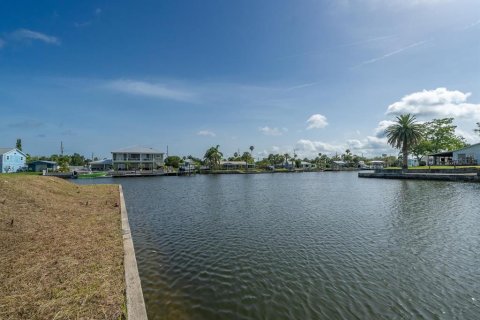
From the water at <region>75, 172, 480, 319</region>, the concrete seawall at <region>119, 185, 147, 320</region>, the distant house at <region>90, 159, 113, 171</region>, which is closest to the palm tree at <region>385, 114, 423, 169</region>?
the water at <region>75, 172, 480, 319</region>

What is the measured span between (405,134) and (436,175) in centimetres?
1908

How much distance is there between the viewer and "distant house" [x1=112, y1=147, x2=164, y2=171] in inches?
3191

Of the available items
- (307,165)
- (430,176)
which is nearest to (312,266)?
(430,176)

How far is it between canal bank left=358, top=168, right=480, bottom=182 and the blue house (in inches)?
3529

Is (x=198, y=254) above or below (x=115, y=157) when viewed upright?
below

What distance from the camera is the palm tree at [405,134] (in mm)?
58375

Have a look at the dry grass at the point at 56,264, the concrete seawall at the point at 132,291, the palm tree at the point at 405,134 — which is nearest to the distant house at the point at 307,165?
the palm tree at the point at 405,134

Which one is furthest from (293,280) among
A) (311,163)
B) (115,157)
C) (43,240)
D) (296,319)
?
(311,163)

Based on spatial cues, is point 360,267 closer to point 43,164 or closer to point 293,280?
point 293,280

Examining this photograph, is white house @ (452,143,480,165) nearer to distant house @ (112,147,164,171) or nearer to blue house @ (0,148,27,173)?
distant house @ (112,147,164,171)

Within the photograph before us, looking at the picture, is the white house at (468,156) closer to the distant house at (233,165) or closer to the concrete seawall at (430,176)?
the concrete seawall at (430,176)

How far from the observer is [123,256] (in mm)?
7531

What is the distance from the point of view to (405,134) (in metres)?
58.7

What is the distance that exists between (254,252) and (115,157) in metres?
83.3
